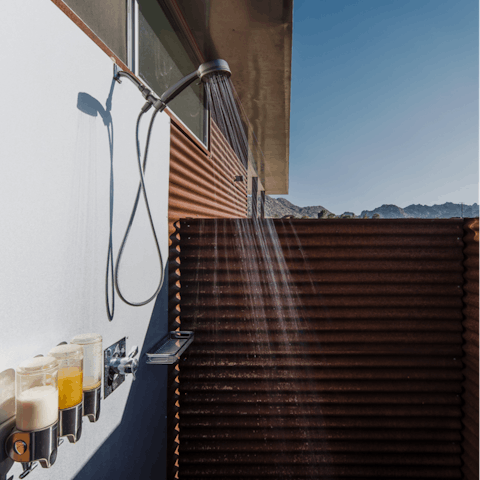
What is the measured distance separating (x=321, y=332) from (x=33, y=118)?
2.08 metres

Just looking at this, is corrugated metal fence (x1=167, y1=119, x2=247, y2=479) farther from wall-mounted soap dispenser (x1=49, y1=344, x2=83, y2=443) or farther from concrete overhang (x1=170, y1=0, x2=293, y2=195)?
wall-mounted soap dispenser (x1=49, y1=344, x2=83, y2=443)

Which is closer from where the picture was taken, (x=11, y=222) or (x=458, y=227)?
(x=11, y=222)

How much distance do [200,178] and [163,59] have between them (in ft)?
3.66

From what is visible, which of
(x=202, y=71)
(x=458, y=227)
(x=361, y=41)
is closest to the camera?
(x=202, y=71)

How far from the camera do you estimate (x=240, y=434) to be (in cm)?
216

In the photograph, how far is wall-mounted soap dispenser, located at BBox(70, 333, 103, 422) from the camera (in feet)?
3.44

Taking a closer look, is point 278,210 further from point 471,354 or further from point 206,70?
point 206,70

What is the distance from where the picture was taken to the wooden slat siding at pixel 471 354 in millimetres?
1928

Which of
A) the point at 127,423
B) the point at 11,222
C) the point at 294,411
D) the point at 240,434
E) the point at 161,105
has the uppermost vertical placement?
the point at 161,105

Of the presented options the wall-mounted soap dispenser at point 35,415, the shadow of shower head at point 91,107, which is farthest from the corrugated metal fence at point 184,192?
the wall-mounted soap dispenser at point 35,415

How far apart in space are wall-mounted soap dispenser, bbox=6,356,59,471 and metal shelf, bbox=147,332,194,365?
80 centimetres

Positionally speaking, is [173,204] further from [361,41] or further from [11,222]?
[361,41]

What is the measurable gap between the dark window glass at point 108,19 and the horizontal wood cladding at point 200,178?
0.65 meters

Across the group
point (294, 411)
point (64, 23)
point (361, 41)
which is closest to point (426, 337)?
point (294, 411)
